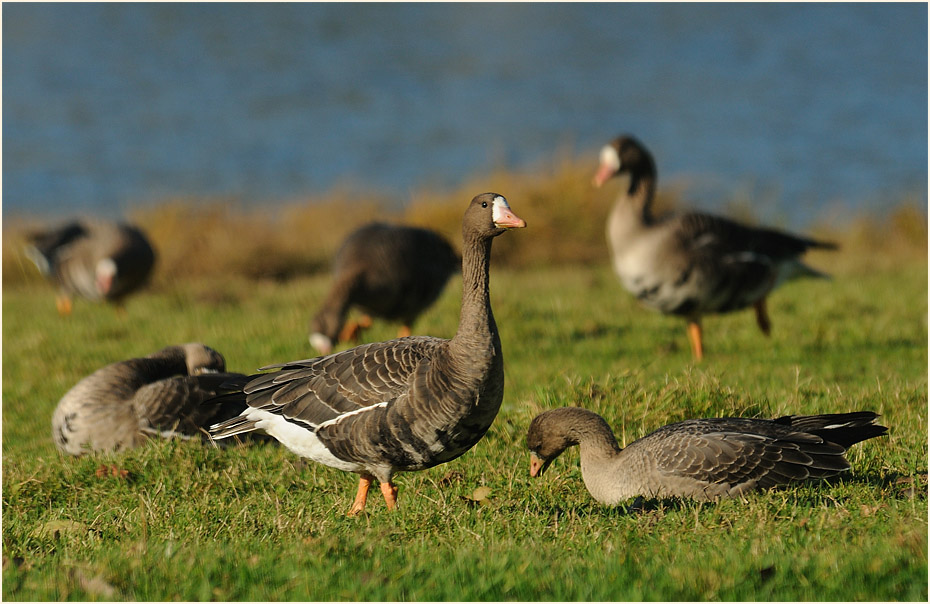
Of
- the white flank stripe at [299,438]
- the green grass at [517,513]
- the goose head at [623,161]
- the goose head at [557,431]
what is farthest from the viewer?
the goose head at [623,161]

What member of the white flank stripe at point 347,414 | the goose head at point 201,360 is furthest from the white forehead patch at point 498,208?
the goose head at point 201,360

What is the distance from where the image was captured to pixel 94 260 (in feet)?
49.7

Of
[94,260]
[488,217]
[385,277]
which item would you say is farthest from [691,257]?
[94,260]

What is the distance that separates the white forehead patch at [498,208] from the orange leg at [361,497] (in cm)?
177

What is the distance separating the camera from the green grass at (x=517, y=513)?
434 centimetres

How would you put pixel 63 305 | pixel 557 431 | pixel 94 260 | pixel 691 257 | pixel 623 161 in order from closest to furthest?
pixel 557 431, pixel 691 257, pixel 623 161, pixel 94 260, pixel 63 305

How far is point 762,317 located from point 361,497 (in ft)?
23.0

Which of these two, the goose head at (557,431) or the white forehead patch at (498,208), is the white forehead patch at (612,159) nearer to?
the goose head at (557,431)

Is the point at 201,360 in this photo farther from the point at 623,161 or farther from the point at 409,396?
the point at 623,161

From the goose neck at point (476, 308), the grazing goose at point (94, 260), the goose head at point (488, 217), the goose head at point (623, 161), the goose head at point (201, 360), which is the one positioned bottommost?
the goose head at point (201, 360)

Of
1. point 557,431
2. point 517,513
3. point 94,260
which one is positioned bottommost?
point 517,513

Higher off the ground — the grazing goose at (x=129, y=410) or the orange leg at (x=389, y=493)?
the grazing goose at (x=129, y=410)

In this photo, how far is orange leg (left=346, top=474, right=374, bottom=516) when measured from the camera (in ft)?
18.9

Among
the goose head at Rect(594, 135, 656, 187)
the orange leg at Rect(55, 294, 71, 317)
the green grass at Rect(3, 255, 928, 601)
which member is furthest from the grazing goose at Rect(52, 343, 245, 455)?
the orange leg at Rect(55, 294, 71, 317)
